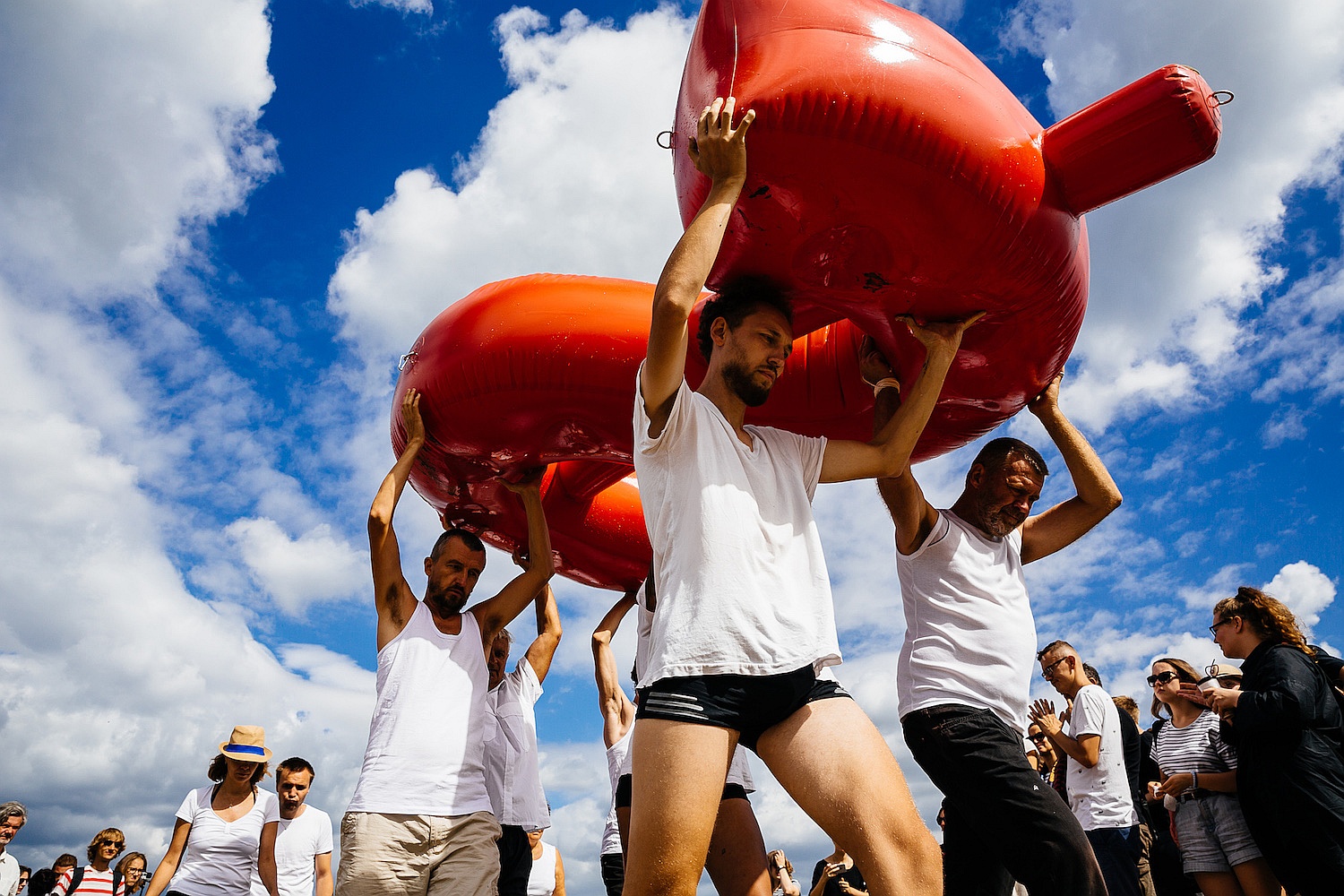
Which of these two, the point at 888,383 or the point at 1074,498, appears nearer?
the point at 888,383

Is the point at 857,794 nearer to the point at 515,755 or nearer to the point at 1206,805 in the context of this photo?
the point at 515,755

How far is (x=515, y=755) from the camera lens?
467cm

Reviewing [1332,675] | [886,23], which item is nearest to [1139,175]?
[886,23]

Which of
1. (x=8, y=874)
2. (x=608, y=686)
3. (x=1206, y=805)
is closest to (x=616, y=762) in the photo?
(x=608, y=686)

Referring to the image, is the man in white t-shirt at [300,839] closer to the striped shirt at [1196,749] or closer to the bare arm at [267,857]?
the bare arm at [267,857]

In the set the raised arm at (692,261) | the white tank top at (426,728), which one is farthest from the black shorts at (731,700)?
the white tank top at (426,728)

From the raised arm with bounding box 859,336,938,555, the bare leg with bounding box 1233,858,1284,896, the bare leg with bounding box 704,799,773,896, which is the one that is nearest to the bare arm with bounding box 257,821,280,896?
the bare leg with bounding box 704,799,773,896

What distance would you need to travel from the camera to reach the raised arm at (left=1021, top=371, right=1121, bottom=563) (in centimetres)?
343

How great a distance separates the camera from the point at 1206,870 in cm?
442

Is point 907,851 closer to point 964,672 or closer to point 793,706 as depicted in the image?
point 793,706

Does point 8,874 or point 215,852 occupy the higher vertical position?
point 8,874

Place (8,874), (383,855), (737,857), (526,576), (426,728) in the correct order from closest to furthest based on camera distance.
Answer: (383,855)
(737,857)
(426,728)
(526,576)
(8,874)

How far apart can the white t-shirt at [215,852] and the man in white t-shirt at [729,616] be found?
14.2 ft

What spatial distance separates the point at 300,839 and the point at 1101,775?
4962 mm
